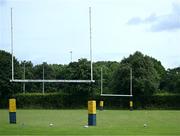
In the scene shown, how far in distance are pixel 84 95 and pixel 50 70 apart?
41.4 metres

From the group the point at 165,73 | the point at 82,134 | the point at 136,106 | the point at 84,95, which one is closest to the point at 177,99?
the point at 136,106

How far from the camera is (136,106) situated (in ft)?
178

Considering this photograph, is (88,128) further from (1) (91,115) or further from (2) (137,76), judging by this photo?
→ (2) (137,76)

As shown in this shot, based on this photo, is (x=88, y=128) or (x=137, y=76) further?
(x=137, y=76)

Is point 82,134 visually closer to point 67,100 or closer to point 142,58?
point 67,100

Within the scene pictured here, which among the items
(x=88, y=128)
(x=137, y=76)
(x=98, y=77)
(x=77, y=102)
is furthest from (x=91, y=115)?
(x=98, y=77)

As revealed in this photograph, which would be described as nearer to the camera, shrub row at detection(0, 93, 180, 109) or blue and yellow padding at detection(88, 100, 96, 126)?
blue and yellow padding at detection(88, 100, 96, 126)

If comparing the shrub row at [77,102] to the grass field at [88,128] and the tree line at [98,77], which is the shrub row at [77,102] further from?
the grass field at [88,128]

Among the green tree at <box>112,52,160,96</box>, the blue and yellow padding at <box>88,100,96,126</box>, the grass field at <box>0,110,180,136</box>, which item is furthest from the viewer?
the green tree at <box>112,52,160,96</box>

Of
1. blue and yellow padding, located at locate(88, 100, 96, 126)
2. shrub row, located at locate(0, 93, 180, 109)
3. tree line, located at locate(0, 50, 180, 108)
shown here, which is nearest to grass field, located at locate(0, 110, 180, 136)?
blue and yellow padding, located at locate(88, 100, 96, 126)

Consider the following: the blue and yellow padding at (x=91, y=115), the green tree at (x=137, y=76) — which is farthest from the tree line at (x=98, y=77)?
the blue and yellow padding at (x=91, y=115)

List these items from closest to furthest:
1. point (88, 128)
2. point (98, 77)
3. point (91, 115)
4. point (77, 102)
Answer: point (88, 128), point (91, 115), point (77, 102), point (98, 77)

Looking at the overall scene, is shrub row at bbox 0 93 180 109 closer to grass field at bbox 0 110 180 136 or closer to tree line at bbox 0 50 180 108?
tree line at bbox 0 50 180 108

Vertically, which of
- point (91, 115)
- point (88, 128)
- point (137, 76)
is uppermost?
point (137, 76)
